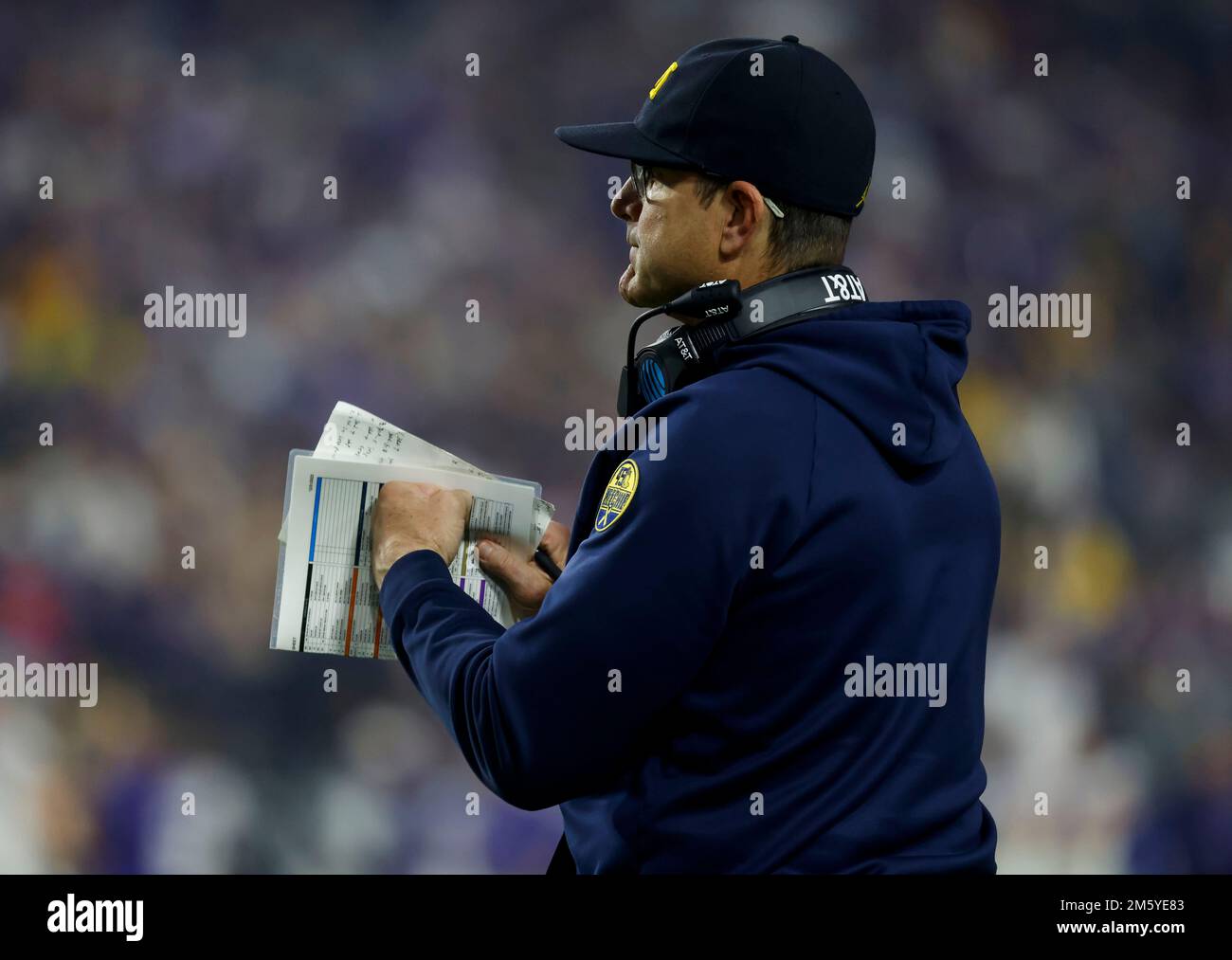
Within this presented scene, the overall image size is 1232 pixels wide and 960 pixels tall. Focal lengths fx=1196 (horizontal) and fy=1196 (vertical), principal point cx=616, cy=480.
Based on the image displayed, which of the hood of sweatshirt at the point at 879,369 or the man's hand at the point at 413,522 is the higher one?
the hood of sweatshirt at the point at 879,369

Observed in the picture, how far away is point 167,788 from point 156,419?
69 cm

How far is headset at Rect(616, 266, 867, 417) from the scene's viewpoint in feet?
2.91

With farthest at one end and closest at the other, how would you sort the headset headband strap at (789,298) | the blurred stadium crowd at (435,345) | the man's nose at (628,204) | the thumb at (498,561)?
the blurred stadium crowd at (435,345) → the thumb at (498,561) → the man's nose at (628,204) → the headset headband strap at (789,298)

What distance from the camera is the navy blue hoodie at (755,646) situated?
30.5 inches

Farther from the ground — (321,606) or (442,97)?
(442,97)

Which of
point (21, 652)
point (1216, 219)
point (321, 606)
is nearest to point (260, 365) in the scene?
point (21, 652)

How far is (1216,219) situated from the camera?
2402 mm

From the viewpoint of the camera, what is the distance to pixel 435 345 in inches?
89.1

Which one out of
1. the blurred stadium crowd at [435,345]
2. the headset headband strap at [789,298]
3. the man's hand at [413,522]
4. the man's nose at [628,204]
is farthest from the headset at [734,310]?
the blurred stadium crowd at [435,345]

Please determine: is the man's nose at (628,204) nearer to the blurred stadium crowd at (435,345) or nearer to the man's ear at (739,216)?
the man's ear at (739,216)

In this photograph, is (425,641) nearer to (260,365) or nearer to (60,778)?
(260,365)

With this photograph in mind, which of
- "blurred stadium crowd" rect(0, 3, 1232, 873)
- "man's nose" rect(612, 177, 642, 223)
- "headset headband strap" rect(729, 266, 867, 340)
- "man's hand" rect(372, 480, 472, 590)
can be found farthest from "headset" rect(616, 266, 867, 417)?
"blurred stadium crowd" rect(0, 3, 1232, 873)

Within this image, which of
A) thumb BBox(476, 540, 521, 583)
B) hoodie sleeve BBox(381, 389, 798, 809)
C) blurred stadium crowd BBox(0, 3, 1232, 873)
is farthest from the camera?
blurred stadium crowd BBox(0, 3, 1232, 873)

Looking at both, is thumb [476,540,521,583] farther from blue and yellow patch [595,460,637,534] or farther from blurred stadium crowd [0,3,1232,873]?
blurred stadium crowd [0,3,1232,873]
